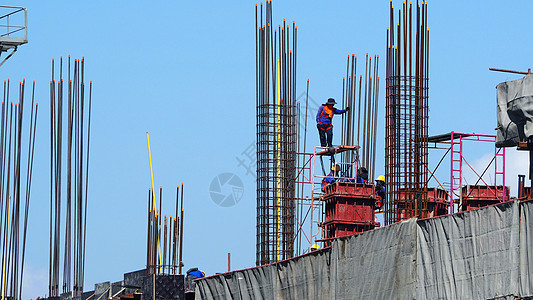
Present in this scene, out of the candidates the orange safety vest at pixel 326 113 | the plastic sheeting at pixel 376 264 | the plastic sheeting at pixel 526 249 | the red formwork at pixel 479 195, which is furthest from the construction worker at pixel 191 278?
the plastic sheeting at pixel 526 249

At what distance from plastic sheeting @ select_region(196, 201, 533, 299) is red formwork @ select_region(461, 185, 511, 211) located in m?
3.94

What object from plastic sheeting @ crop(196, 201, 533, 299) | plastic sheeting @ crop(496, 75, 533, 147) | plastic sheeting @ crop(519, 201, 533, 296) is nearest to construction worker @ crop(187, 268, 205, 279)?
plastic sheeting @ crop(196, 201, 533, 299)

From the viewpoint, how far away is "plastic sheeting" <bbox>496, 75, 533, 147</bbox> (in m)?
22.3

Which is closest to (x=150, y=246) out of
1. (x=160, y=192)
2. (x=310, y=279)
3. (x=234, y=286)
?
(x=160, y=192)

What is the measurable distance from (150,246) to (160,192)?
2052 millimetres

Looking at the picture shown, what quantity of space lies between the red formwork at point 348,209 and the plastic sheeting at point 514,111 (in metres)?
8.27

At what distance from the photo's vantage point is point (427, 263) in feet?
76.8

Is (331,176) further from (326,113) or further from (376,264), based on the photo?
(376,264)

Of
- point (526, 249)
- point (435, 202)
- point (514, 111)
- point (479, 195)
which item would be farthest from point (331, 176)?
→ point (526, 249)

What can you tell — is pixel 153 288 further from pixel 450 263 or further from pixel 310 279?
pixel 450 263

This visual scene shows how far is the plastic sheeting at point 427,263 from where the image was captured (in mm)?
20844

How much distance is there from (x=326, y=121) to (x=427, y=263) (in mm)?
11148

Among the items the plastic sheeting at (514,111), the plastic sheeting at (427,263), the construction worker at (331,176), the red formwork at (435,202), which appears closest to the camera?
the plastic sheeting at (427,263)

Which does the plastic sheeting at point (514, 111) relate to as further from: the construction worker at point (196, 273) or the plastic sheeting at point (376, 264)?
the construction worker at point (196, 273)
